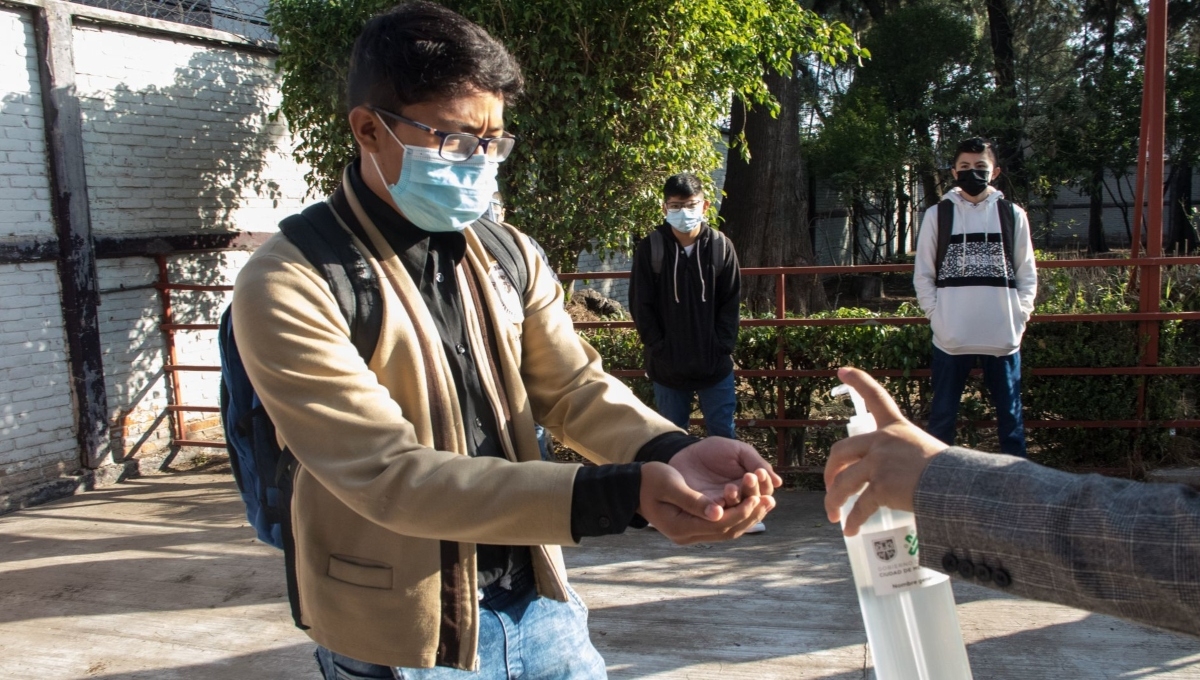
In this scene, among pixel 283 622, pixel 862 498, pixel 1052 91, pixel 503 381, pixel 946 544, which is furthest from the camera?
pixel 1052 91

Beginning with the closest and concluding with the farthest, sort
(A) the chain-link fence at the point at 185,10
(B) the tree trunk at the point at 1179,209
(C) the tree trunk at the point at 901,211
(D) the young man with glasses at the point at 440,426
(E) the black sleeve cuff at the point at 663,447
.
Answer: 1. (D) the young man with glasses at the point at 440,426
2. (E) the black sleeve cuff at the point at 663,447
3. (A) the chain-link fence at the point at 185,10
4. (C) the tree trunk at the point at 901,211
5. (B) the tree trunk at the point at 1179,209

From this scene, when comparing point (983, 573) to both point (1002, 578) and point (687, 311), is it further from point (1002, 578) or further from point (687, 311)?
point (687, 311)

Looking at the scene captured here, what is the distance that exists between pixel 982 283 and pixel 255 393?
177 inches

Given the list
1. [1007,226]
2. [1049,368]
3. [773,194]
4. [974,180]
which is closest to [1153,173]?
[1049,368]

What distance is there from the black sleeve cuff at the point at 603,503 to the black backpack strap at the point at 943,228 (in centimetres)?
438

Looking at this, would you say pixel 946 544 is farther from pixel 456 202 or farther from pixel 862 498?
pixel 456 202

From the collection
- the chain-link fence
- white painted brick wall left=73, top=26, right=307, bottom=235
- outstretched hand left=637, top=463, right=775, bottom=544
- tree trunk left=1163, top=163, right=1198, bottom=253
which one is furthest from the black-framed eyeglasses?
tree trunk left=1163, top=163, right=1198, bottom=253

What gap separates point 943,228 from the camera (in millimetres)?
5535

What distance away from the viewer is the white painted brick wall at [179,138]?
7.18 m

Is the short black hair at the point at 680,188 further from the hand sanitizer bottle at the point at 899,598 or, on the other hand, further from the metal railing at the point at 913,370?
the hand sanitizer bottle at the point at 899,598

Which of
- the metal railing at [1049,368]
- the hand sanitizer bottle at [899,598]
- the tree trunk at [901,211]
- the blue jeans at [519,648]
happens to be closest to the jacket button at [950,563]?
the hand sanitizer bottle at [899,598]

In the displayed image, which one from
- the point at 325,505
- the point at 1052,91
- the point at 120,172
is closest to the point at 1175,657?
the point at 325,505

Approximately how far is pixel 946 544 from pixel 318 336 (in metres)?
1.07

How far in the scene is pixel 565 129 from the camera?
7.41 m
